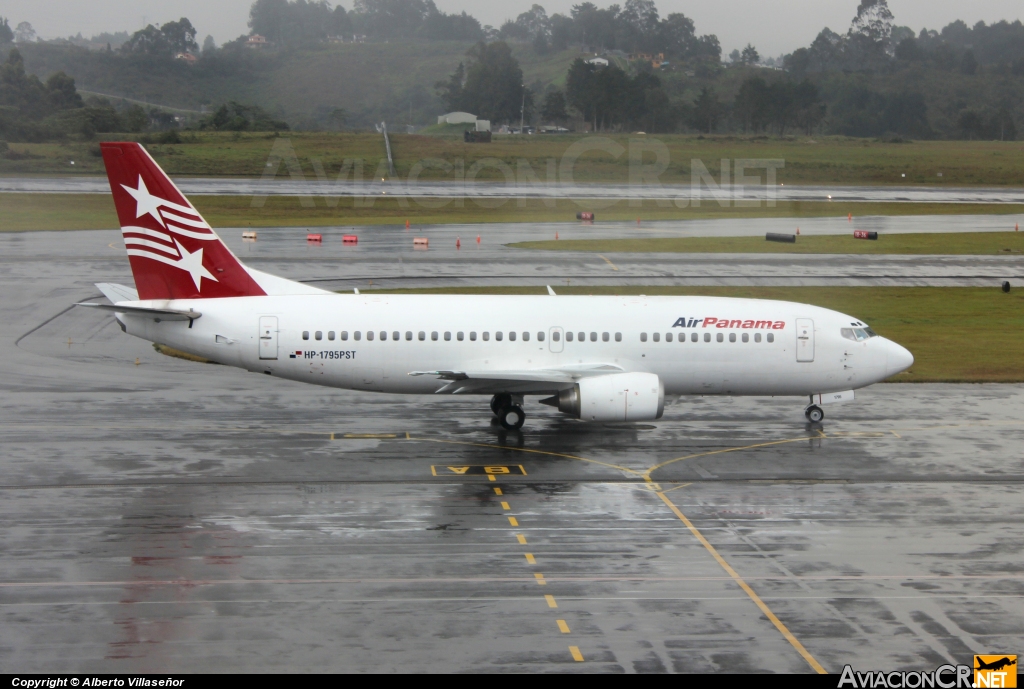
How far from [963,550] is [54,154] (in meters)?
137

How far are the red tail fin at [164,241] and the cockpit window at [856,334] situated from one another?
20.0 metres

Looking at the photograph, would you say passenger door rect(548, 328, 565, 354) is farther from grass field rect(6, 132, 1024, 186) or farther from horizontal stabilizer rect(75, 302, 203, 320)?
grass field rect(6, 132, 1024, 186)

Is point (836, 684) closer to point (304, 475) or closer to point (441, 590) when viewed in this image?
point (441, 590)

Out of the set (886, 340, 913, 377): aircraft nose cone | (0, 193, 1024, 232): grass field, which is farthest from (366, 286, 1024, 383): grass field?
(0, 193, 1024, 232): grass field

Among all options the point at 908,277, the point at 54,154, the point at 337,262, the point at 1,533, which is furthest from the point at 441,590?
the point at 54,154

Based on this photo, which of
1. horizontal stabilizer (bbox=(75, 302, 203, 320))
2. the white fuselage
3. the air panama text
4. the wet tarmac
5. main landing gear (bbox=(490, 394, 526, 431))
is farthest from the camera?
the wet tarmac

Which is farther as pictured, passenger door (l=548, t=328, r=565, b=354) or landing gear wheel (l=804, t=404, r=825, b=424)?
landing gear wheel (l=804, t=404, r=825, b=424)

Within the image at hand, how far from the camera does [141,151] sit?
31578mm

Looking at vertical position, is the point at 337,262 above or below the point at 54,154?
below

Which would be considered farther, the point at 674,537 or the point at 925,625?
the point at 674,537

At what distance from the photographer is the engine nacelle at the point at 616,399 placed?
99.5 ft

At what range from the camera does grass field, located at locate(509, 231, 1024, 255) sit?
7344cm

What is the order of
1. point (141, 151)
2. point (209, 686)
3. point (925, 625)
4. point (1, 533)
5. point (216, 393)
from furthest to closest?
1. point (216, 393)
2. point (141, 151)
3. point (1, 533)
4. point (925, 625)
5. point (209, 686)

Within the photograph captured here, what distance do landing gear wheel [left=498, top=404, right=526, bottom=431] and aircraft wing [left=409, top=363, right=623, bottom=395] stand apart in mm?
748
